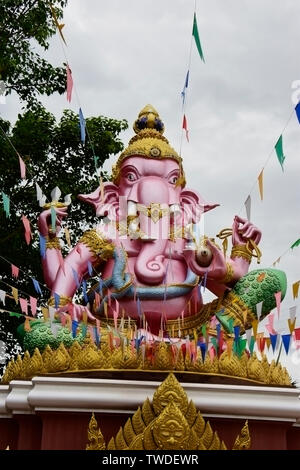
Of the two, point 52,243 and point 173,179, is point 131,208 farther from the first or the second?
point 52,243

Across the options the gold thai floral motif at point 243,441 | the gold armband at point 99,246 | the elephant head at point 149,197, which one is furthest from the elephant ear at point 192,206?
the gold thai floral motif at point 243,441

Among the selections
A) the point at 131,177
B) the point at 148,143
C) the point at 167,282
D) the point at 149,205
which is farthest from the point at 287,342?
the point at 148,143

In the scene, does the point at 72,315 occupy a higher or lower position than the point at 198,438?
higher

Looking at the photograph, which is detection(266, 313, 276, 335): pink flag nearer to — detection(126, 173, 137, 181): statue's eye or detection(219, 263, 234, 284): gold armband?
detection(219, 263, 234, 284): gold armband

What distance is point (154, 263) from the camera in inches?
333

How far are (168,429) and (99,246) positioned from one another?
11.1 ft

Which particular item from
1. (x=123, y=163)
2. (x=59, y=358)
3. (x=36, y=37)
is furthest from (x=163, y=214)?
(x=36, y=37)

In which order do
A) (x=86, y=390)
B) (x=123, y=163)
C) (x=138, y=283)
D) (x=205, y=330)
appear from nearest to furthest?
(x=86, y=390), (x=205, y=330), (x=138, y=283), (x=123, y=163)

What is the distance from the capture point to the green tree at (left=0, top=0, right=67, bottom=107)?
1191 cm

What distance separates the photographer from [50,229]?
8.53m

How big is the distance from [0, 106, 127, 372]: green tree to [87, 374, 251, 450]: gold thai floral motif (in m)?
6.90

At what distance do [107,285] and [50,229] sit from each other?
38.6 inches

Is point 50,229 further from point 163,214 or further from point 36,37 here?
point 36,37
